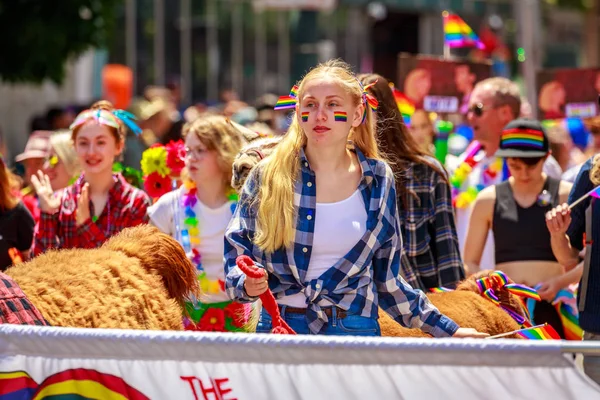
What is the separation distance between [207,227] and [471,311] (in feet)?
6.25

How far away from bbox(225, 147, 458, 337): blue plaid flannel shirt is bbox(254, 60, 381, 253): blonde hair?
0.04 meters

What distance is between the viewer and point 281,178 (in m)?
4.10

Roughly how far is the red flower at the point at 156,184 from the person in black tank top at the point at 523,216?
2012mm

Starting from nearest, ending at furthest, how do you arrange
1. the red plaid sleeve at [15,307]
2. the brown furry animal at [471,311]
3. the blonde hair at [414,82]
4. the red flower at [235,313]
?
the red plaid sleeve at [15,307] < the brown furry animal at [471,311] < the red flower at [235,313] < the blonde hair at [414,82]

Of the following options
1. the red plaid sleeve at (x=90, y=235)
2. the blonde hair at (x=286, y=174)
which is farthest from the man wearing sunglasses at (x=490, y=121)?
the blonde hair at (x=286, y=174)

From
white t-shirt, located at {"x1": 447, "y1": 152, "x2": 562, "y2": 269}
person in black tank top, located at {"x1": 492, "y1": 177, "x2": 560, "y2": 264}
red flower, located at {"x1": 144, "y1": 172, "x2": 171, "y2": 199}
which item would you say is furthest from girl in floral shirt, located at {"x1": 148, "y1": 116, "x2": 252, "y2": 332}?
white t-shirt, located at {"x1": 447, "y1": 152, "x2": 562, "y2": 269}

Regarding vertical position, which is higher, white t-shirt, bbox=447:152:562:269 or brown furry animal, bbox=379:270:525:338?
white t-shirt, bbox=447:152:562:269

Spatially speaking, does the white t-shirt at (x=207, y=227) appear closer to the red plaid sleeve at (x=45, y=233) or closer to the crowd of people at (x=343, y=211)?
the crowd of people at (x=343, y=211)

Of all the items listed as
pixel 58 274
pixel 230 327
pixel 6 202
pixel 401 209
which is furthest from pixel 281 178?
pixel 6 202

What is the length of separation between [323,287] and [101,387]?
1274 mm

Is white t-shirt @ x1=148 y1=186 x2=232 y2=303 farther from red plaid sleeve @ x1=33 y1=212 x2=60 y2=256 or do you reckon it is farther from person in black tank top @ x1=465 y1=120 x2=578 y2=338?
person in black tank top @ x1=465 y1=120 x2=578 y2=338

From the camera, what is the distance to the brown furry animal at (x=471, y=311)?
187 inches

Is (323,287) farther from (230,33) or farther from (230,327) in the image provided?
(230,33)

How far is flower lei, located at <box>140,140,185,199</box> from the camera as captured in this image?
6.80 meters
